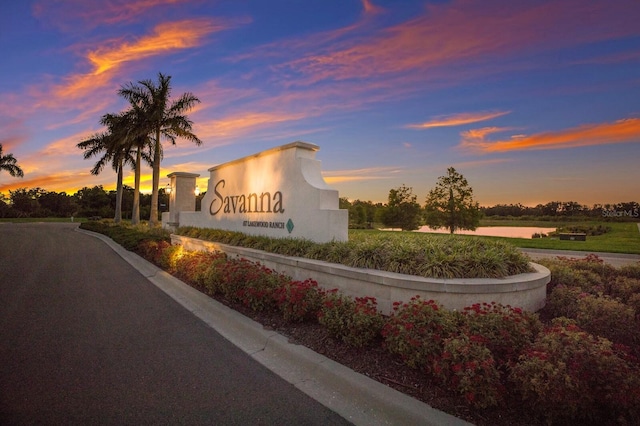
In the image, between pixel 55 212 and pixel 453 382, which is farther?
pixel 55 212

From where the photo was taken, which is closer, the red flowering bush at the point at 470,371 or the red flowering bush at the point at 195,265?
the red flowering bush at the point at 470,371

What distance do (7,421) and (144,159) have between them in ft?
99.7

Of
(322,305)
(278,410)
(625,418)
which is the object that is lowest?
(278,410)

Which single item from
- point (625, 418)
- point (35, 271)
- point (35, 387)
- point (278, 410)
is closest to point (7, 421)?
point (35, 387)

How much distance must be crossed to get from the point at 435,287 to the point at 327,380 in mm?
2181

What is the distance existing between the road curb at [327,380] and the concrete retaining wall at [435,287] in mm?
1687

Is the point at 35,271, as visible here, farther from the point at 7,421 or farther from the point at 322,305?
the point at 322,305

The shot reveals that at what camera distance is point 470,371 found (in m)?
3.04

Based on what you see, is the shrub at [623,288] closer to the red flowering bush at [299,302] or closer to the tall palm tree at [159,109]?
the red flowering bush at [299,302]

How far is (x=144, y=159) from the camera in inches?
1167

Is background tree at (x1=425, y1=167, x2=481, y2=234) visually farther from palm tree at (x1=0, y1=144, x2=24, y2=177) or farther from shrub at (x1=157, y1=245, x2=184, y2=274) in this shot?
palm tree at (x1=0, y1=144, x2=24, y2=177)

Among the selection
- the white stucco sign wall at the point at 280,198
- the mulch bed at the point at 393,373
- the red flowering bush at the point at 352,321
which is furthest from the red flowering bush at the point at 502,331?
the white stucco sign wall at the point at 280,198

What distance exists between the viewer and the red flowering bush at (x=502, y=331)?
363 centimetres

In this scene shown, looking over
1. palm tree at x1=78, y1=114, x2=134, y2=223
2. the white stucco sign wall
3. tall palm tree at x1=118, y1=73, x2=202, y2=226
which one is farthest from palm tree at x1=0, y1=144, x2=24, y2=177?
the white stucco sign wall
